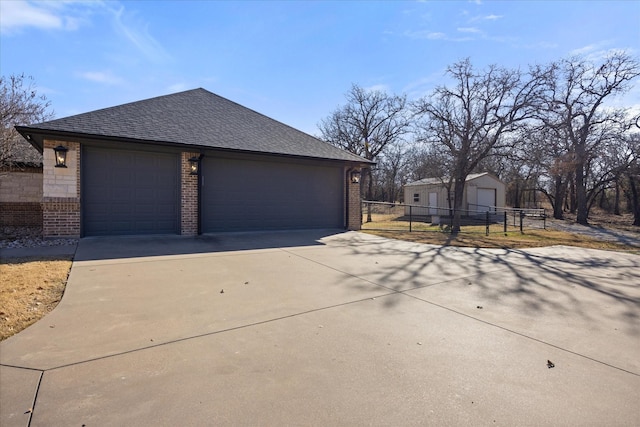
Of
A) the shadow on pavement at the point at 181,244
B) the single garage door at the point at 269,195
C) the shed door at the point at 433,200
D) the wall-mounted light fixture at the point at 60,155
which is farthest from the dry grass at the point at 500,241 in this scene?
the shed door at the point at 433,200

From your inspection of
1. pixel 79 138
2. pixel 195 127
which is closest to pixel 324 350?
pixel 79 138

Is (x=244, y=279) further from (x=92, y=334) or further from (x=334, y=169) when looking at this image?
(x=334, y=169)

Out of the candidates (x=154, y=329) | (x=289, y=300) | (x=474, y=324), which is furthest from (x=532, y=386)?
(x=154, y=329)

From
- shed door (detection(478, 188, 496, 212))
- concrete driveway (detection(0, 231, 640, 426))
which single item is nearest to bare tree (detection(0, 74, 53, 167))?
concrete driveway (detection(0, 231, 640, 426))

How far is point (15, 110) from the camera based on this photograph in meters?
11.4

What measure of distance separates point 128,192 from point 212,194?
214 centimetres

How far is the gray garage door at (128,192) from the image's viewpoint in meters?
8.27

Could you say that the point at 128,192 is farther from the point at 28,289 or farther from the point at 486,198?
the point at 486,198

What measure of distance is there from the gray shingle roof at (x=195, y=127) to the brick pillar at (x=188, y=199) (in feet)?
2.26

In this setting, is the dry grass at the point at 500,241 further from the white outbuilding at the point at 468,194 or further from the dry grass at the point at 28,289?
the white outbuilding at the point at 468,194

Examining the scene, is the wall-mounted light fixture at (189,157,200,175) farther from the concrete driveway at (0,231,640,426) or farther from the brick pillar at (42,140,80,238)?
the concrete driveway at (0,231,640,426)

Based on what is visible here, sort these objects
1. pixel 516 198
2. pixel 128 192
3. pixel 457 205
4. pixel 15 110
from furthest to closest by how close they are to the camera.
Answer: pixel 516 198 → pixel 457 205 → pixel 15 110 → pixel 128 192

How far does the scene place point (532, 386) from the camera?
7.25 ft

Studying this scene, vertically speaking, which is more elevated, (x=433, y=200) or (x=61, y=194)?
(x=433, y=200)
